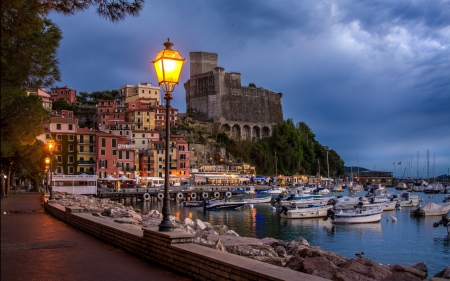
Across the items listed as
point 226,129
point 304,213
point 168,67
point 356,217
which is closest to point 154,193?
point 304,213

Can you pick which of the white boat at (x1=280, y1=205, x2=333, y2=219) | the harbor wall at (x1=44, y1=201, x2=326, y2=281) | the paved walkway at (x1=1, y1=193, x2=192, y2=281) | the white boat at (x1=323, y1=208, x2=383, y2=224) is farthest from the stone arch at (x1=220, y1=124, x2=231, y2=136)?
the harbor wall at (x1=44, y1=201, x2=326, y2=281)

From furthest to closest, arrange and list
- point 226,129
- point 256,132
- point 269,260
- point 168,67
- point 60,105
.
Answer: point 256,132 → point 226,129 → point 60,105 → point 269,260 → point 168,67

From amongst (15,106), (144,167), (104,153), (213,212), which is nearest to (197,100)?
(144,167)

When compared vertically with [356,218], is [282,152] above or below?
above

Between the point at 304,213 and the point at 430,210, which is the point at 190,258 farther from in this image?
the point at 430,210

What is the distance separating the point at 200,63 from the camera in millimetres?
99812

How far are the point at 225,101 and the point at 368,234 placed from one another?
71.5 m

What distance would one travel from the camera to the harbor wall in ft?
16.9

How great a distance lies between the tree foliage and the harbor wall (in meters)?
84.1

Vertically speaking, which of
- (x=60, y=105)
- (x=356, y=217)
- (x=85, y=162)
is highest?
(x=60, y=105)

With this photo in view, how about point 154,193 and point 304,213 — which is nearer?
point 304,213

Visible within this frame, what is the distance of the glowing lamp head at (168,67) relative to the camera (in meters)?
7.97

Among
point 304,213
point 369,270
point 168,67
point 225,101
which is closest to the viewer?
point 168,67

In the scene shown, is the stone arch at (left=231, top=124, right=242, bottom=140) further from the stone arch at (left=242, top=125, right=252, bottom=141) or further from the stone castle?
the stone arch at (left=242, top=125, right=252, bottom=141)
